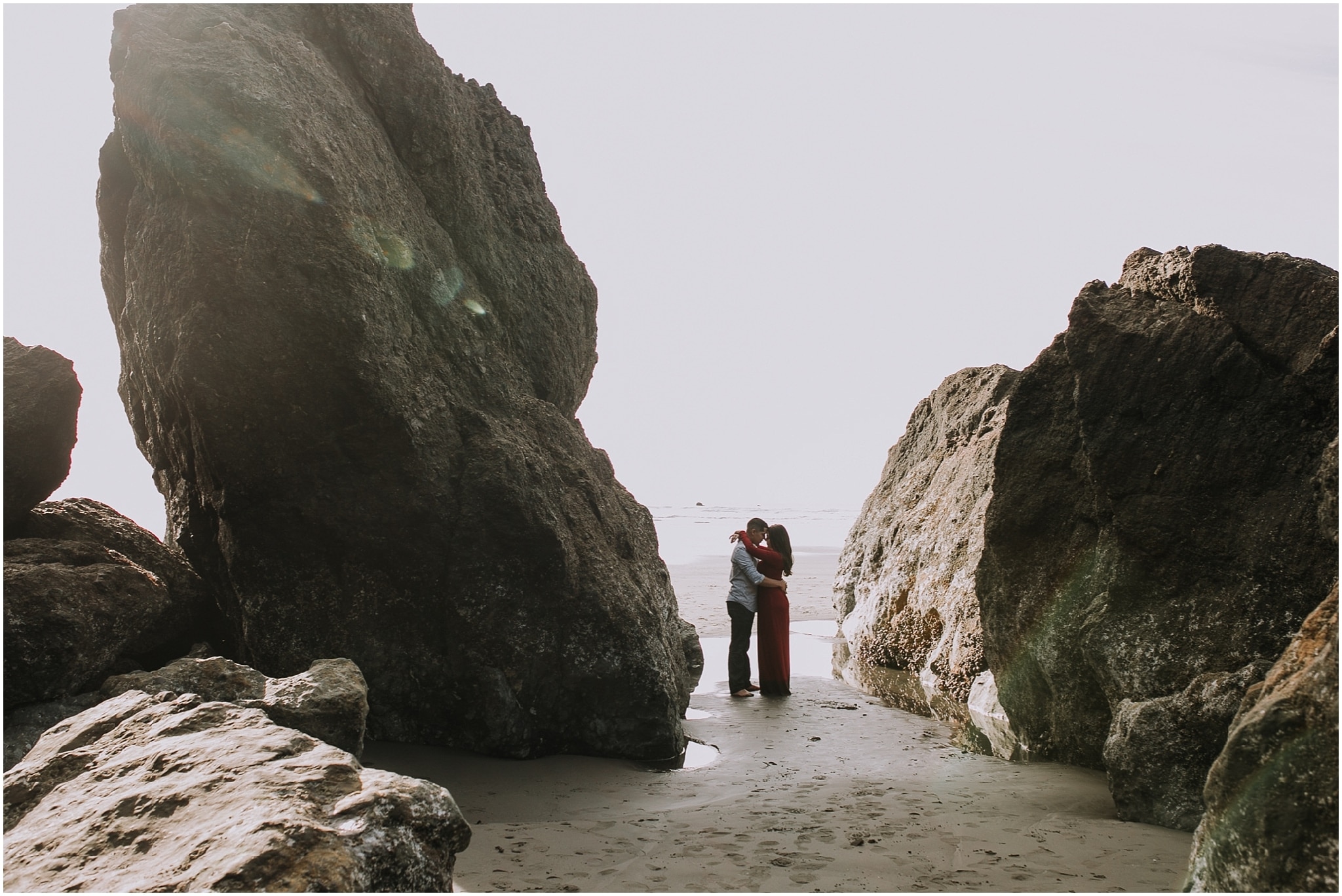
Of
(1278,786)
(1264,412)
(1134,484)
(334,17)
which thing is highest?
(334,17)

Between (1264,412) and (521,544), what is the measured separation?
14.9ft

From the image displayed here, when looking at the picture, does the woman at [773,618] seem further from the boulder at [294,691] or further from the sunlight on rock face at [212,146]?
Result: the sunlight on rock face at [212,146]

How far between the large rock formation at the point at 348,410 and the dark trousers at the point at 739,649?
2891 millimetres

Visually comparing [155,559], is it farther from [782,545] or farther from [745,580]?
[782,545]

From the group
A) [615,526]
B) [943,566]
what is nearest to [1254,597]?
[615,526]

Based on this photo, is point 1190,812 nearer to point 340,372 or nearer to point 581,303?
point 340,372

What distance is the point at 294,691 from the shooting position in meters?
4.78

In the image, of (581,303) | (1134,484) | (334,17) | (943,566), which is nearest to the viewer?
(1134,484)

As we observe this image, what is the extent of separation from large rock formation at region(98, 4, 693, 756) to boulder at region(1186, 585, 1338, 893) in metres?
4.09

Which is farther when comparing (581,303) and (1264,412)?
(581,303)

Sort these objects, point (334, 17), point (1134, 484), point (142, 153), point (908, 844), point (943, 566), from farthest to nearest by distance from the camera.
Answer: point (943, 566) → point (334, 17) → point (142, 153) → point (1134, 484) → point (908, 844)

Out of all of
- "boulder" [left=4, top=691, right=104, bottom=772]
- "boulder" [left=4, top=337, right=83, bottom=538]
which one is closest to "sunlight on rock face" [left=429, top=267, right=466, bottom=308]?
"boulder" [left=4, top=337, right=83, bottom=538]

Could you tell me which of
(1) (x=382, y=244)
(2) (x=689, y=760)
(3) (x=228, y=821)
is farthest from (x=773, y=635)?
(3) (x=228, y=821)

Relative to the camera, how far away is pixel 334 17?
24.6ft
